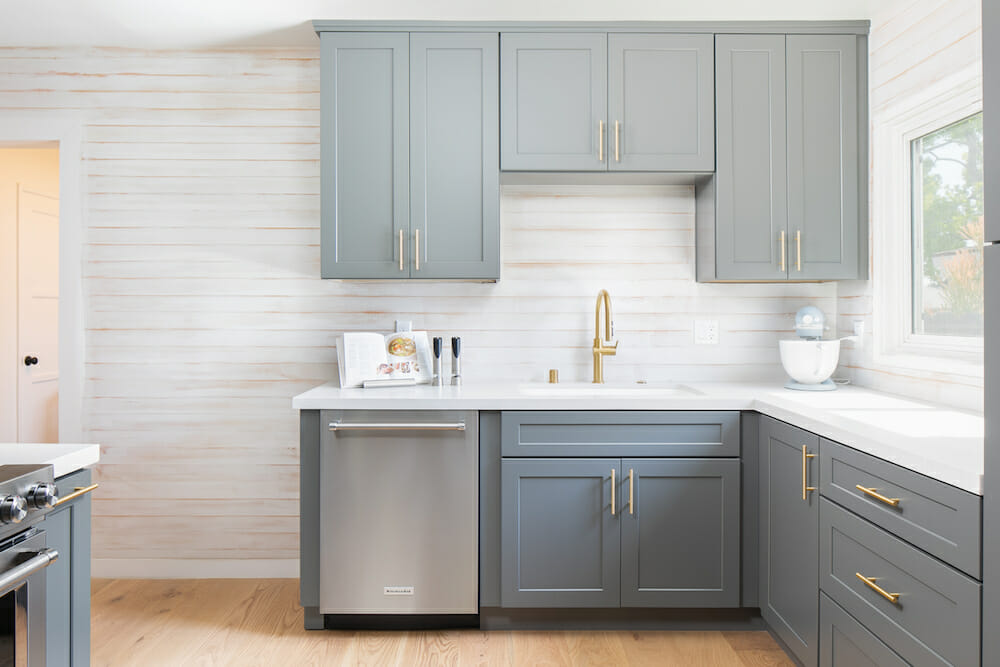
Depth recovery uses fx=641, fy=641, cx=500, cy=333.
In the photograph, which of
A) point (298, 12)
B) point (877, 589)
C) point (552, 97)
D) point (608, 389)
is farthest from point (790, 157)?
point (298, 12)

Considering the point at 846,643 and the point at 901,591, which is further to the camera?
the point at 846,643

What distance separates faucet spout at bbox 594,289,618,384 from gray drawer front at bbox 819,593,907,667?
3.91ft

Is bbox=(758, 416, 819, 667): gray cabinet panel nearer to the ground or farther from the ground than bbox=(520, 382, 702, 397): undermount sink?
nearer to the ground

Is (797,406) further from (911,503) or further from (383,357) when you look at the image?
(383,357)

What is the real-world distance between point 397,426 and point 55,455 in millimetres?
1084

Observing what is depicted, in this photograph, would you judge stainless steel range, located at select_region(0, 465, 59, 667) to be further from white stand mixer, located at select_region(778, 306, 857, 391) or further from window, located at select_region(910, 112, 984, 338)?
window, located at select_region(910, 112, 984, 338)

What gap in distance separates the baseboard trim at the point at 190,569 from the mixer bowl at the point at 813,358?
226 centimetres

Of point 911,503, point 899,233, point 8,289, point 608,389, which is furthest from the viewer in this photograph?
point 8,289

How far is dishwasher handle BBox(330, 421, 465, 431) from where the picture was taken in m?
2.24

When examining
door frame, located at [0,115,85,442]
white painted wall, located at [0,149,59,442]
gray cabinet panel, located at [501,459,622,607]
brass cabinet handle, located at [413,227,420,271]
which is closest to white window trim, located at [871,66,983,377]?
gray cabinet panel, located at [501,459,622,607]

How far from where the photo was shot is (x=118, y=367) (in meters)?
2.81

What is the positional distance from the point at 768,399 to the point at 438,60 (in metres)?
1.75

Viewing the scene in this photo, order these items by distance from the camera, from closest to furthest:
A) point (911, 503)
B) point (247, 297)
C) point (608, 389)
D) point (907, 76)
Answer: point (911, 503), point (907, 76), point (608, 389), point (247, 297)

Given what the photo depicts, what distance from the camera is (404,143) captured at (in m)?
2.48
